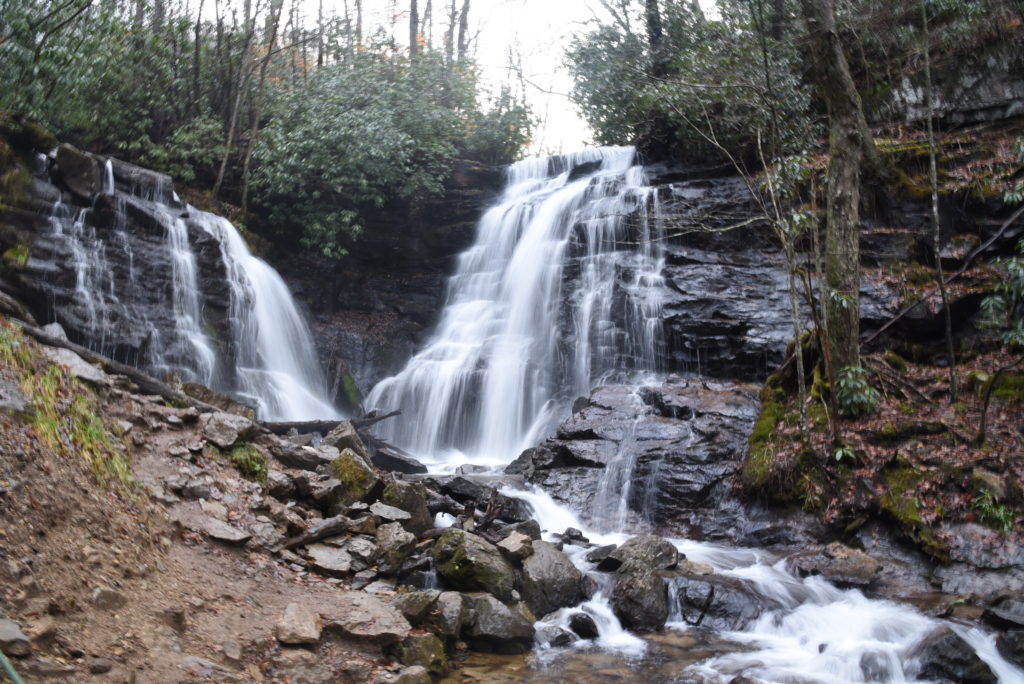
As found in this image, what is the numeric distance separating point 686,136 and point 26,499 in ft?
51.0

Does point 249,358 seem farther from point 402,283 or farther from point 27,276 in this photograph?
point 402,283

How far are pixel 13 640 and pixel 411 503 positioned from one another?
4.14 meters

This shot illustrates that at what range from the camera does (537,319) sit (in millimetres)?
15719

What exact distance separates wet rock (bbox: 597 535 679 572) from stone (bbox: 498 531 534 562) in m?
0.88

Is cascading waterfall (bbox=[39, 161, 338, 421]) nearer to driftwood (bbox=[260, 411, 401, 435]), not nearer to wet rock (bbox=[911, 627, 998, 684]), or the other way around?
driftwood (bbox=[260, 411, 401, 435])

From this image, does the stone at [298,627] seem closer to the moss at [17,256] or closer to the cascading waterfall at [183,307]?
the cascading waterfall at [183,307]

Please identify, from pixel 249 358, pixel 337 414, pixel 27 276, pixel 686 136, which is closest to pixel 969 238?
pixel 686 136

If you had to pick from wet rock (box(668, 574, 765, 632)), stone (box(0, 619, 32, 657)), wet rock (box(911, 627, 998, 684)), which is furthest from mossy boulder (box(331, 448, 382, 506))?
wet rock (box(911, 627, 998, 684))

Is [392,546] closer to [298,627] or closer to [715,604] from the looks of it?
[298,627]

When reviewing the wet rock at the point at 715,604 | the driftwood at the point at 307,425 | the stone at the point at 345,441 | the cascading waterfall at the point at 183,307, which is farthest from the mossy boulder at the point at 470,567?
the cascading waterfall at the point at 183,307

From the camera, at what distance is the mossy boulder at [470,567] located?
602 cm

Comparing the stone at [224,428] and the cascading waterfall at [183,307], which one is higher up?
the cascading waterfall at [183,307]

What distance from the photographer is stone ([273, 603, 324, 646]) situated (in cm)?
452

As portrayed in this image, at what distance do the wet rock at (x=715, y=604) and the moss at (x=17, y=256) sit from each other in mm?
10330
